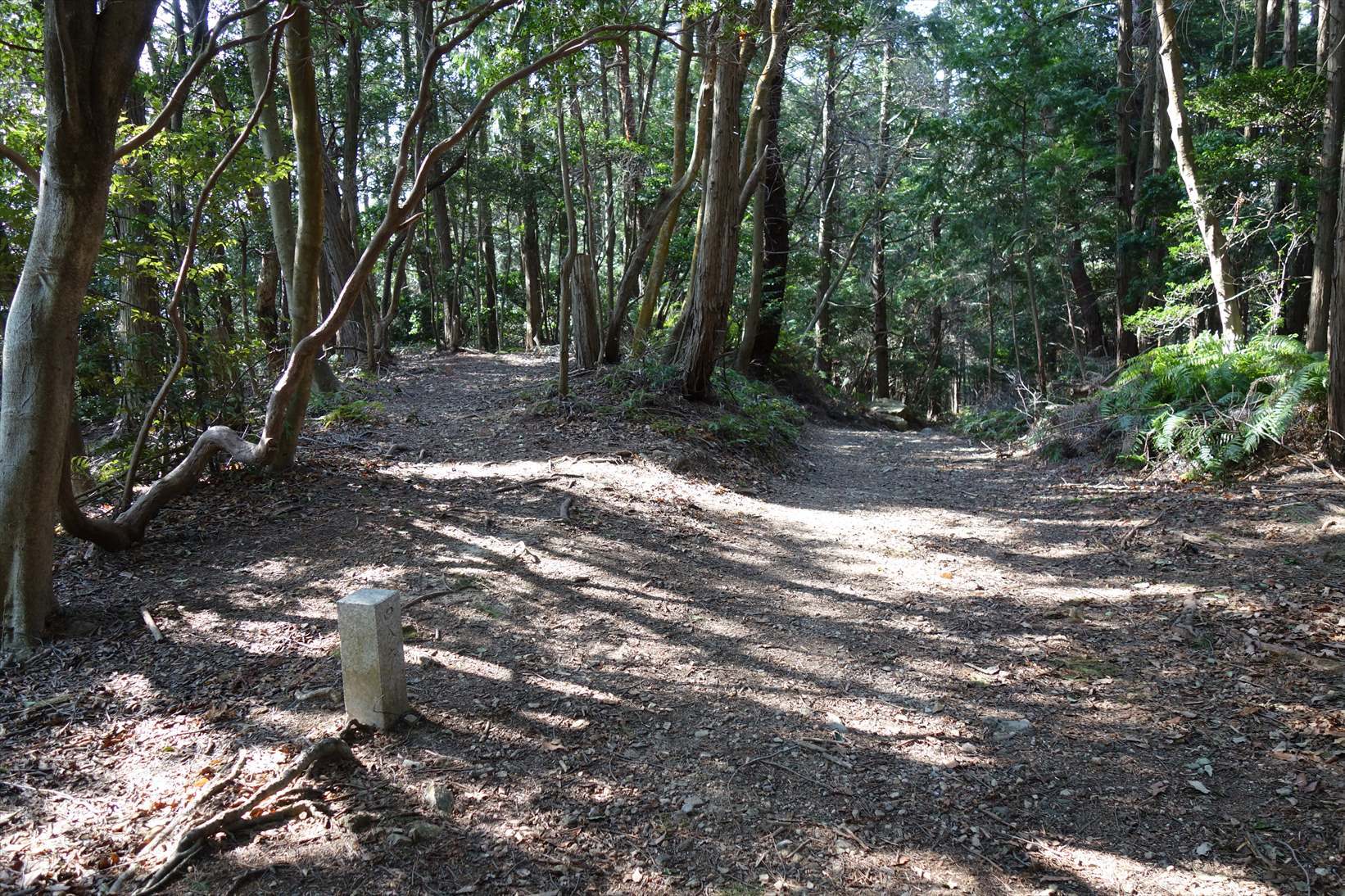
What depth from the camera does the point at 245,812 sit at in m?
2.97

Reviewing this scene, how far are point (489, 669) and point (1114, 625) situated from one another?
12.9 feet

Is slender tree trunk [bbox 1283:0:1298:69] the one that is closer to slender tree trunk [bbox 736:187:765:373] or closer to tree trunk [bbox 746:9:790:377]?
slender tree trunk [bbox 736:187:765:373]

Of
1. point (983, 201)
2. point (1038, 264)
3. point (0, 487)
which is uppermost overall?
point (983, 201)

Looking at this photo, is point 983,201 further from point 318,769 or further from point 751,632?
point 318,769

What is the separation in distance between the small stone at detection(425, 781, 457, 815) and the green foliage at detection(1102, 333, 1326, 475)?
7.69 metres

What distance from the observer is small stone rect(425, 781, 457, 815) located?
3.16 m

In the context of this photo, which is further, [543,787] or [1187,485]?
[1187,485]

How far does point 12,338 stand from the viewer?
419 centimetres

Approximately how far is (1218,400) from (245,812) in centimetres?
925

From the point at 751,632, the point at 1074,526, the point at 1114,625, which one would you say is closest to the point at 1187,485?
the point at 1074,526

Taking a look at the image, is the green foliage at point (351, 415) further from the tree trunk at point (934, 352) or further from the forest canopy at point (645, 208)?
the tree trunk at point (934, 352)

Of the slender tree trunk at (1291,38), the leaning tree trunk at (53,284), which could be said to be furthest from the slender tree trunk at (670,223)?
the slender tree trunk at (1291,38)

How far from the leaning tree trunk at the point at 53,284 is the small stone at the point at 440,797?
2.84 metres

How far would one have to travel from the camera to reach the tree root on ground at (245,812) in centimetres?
270
